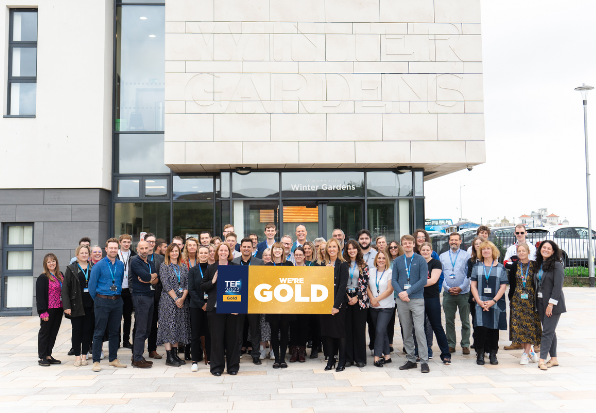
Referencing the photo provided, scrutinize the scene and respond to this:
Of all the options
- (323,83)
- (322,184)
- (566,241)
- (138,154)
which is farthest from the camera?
(566,241)

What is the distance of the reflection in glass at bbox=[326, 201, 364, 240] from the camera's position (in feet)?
43.6

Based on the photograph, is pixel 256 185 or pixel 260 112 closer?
pixel 260 112

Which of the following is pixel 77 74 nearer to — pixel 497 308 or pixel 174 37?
pixel 174 37

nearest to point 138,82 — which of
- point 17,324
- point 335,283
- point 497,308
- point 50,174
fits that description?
point 50,174

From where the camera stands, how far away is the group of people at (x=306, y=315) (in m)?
7.38

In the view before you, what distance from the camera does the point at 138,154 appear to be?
1392 cm

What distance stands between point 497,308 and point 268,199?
7099mm

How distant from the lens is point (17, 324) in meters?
11.6

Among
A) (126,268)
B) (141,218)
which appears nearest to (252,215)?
(141,218)

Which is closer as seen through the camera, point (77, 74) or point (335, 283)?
point (335, 283)

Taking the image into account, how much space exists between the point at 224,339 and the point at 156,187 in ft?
25.2

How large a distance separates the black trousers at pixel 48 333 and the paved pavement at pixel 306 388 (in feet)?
0.88

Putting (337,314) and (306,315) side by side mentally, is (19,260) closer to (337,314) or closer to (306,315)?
(306,315)

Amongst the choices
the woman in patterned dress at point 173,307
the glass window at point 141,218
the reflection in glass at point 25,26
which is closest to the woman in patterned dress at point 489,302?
the woman in patterned dress at point 173,307
